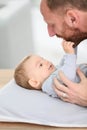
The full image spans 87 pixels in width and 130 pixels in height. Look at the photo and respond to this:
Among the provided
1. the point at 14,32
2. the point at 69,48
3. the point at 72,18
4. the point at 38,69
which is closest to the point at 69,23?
the point at 72,18

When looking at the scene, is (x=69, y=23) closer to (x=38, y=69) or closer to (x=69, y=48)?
(x=69, y=48)

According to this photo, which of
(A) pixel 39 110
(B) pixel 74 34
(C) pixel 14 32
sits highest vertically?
(B) pixel 74 34

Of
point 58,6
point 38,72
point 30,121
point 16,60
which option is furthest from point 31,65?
point 16,60

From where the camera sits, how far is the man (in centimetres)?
110

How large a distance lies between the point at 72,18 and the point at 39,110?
0.43 m

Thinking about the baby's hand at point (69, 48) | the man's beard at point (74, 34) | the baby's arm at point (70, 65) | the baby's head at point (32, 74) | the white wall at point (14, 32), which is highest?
the man's beard at point (74, 34)

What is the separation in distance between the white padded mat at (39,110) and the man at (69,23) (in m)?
0.06

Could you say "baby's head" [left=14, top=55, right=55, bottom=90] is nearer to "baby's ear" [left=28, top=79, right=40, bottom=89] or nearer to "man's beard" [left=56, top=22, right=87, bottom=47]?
"baby's ear" [left=28, top=79, right=40, bottom=89]

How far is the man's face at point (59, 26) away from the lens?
3.80 ft

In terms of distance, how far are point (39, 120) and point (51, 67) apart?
0.32 meters

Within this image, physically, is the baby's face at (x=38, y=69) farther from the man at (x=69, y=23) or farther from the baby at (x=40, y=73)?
the man at (x=69, y=23)

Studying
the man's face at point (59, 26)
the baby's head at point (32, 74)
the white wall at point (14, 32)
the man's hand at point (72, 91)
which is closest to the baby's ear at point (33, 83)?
the baby's head at point (32, 74)

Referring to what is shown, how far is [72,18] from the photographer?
114 centimetres

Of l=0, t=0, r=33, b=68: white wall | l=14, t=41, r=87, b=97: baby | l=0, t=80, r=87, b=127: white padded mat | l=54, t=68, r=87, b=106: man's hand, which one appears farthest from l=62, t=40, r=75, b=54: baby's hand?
l=0, t=0, r=33, b=68: white wall
